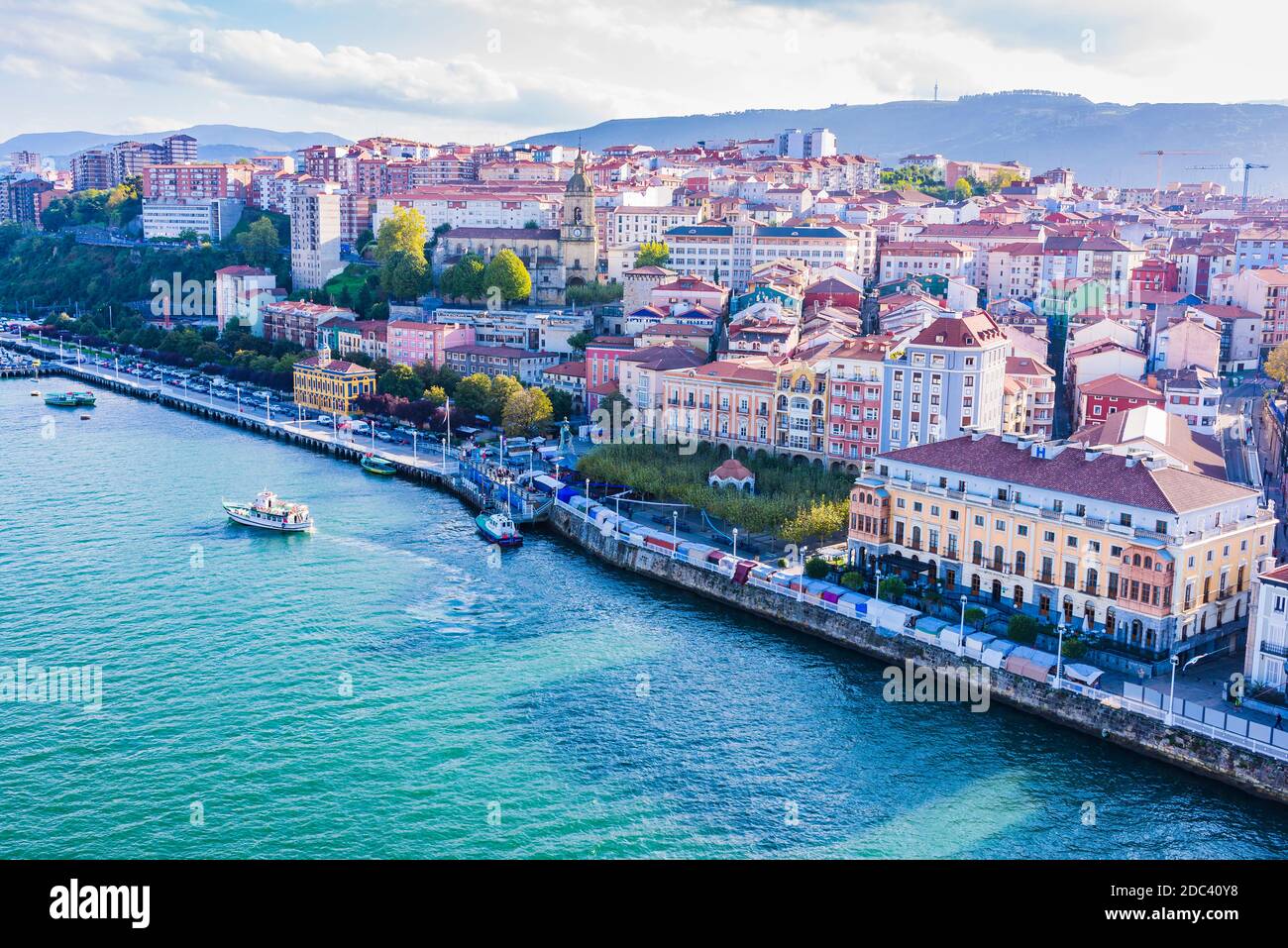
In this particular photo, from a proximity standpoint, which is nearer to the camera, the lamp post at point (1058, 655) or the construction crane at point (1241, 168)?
the lamp post at point (1058, 655)

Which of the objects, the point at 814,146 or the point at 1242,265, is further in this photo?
the point at 814,146

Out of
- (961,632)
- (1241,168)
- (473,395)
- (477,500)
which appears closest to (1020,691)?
(961,632)

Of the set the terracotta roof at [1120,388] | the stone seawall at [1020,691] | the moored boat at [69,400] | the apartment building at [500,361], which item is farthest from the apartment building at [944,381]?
the moored boat at [69,400]

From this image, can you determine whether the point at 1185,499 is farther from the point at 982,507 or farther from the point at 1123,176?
the point at 1123,176

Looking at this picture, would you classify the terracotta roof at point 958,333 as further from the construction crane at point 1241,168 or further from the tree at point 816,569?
the construction crane at point 1241,168

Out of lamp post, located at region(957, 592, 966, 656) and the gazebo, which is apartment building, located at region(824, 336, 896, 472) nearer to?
the gazebo

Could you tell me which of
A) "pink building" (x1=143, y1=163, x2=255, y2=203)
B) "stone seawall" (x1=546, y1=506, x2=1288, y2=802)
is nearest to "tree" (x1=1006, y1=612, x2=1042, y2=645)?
"stone seawall" (x1=546, y1=506, x2=1288, y2=802)
